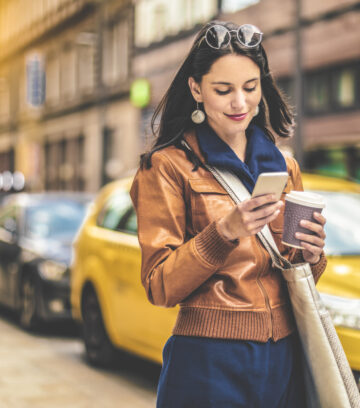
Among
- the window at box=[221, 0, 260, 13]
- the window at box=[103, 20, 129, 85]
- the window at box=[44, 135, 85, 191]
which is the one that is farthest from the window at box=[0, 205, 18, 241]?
the window at box=[44, 135, 85, 191]

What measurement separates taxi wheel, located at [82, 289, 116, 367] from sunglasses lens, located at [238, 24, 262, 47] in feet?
15.5

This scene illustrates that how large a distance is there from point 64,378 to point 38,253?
101 inches

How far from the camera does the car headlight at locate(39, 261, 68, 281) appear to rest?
27.5 feet

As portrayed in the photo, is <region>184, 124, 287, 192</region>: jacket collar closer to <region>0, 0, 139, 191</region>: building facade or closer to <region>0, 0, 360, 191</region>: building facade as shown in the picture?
<region>0, 0, 360, 191</region>: building facade

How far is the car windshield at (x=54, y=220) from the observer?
9273mm

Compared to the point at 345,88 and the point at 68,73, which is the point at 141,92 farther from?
the point at 345,88

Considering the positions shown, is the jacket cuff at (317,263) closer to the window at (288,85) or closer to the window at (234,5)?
the window at (288,85)

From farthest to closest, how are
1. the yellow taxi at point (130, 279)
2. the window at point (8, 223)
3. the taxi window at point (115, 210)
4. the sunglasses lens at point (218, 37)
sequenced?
1. the window at point (8, 223)
2. the taxi window at point (115, 210)
3. the yellow taxi at point (130, 279)
4. the sunglasses lens at point (218, 37)

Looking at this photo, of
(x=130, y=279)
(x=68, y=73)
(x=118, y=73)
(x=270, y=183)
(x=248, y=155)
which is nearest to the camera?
(x=270, y=183)

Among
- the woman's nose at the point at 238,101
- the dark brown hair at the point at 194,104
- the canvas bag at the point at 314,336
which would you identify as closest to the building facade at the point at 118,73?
the dark brown hair at the point at 194,104

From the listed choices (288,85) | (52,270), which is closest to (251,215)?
(52,270)

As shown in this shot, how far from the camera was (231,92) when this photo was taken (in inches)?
87.7

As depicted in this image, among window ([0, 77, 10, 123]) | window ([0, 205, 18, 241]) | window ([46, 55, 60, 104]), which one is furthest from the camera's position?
window ([0, 77, 10, 123])

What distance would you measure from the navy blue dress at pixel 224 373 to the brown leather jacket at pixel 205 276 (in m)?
0.03
